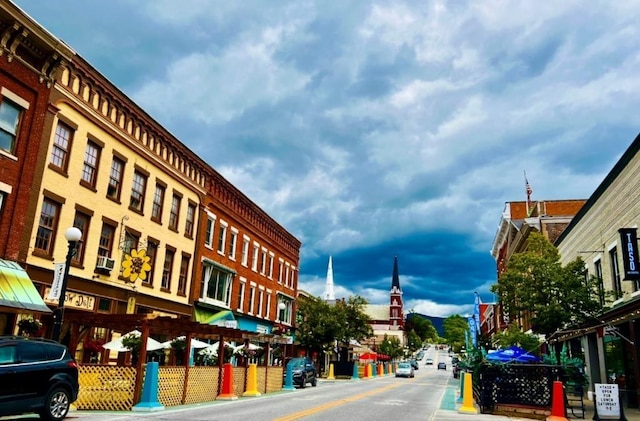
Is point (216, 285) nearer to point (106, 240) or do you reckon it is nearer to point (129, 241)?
point (129, 241)

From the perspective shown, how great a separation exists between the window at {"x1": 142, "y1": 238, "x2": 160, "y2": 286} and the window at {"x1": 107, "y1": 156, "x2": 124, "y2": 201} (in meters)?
3.18

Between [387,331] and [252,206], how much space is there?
384 feet

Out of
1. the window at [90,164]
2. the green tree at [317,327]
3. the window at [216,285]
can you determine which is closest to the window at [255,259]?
the window at [216,285]

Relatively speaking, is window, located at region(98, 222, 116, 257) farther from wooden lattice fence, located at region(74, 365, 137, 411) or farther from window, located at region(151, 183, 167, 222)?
wooden lattice fence, located at region(74, 365, 137, 411)

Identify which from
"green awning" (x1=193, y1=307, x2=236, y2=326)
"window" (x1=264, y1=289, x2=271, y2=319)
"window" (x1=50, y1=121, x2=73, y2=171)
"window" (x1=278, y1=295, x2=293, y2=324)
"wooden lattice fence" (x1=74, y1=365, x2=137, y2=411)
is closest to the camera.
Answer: "wooden lattice fence" (x1=74, y1=365, x2=137, y2=411)

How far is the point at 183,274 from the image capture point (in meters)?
31.1

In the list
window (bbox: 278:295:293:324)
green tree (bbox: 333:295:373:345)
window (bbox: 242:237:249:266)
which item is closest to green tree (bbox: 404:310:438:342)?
green tree (bbox: 333:295:373:345)

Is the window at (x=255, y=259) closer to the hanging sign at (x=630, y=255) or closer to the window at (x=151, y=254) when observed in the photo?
the window at (x=151, y=254)

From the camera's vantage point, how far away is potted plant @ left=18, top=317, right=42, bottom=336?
1803 centimetres

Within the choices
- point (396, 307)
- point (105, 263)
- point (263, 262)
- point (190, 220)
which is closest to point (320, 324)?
point (263, 262)

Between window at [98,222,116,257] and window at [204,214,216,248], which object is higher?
window at [204,214,216,248]

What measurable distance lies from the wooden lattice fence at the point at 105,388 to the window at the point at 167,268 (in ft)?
41.7

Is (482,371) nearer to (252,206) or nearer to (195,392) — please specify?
(195,392)

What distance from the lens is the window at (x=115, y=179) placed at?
81.2 feet
